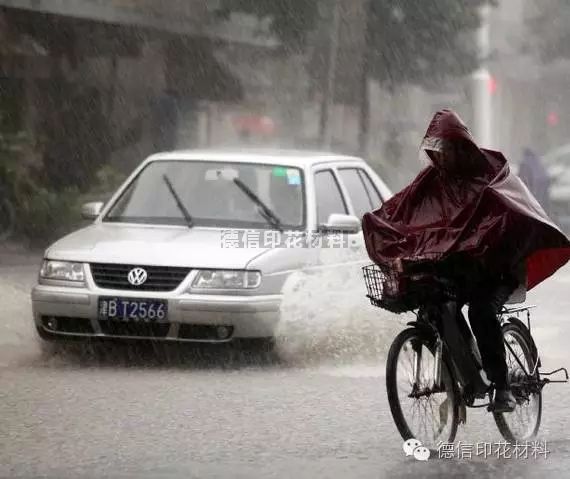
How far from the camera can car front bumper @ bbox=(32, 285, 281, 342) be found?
1002cm

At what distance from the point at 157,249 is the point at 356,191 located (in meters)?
2.46

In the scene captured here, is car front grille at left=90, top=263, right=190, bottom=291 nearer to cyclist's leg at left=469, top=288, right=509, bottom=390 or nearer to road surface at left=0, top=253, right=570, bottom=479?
road surface at left=0, top=253, right=570, bottom=479

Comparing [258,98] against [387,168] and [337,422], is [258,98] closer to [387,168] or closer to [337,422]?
[387,168]

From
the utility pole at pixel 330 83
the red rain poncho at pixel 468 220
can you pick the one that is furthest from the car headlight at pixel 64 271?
the utility pole at pixel 330 83

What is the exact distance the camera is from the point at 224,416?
831cm

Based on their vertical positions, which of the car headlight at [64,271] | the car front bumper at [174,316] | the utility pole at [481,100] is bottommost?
the utility pole at [481,100]

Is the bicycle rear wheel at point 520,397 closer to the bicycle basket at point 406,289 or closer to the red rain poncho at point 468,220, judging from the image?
the red rain poncho at point 468,220

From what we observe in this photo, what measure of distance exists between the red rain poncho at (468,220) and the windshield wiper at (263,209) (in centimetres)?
361

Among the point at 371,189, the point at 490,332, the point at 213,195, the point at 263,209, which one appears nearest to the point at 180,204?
the point at 213,195

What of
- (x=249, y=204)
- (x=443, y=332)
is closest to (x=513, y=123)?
(x=249, y=204)

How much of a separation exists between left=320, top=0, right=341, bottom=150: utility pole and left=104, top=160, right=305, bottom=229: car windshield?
16.6 metres

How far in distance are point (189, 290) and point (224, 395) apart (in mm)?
1177

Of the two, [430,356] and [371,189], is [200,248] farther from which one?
[430,356]

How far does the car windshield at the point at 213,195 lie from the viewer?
11055 mm
